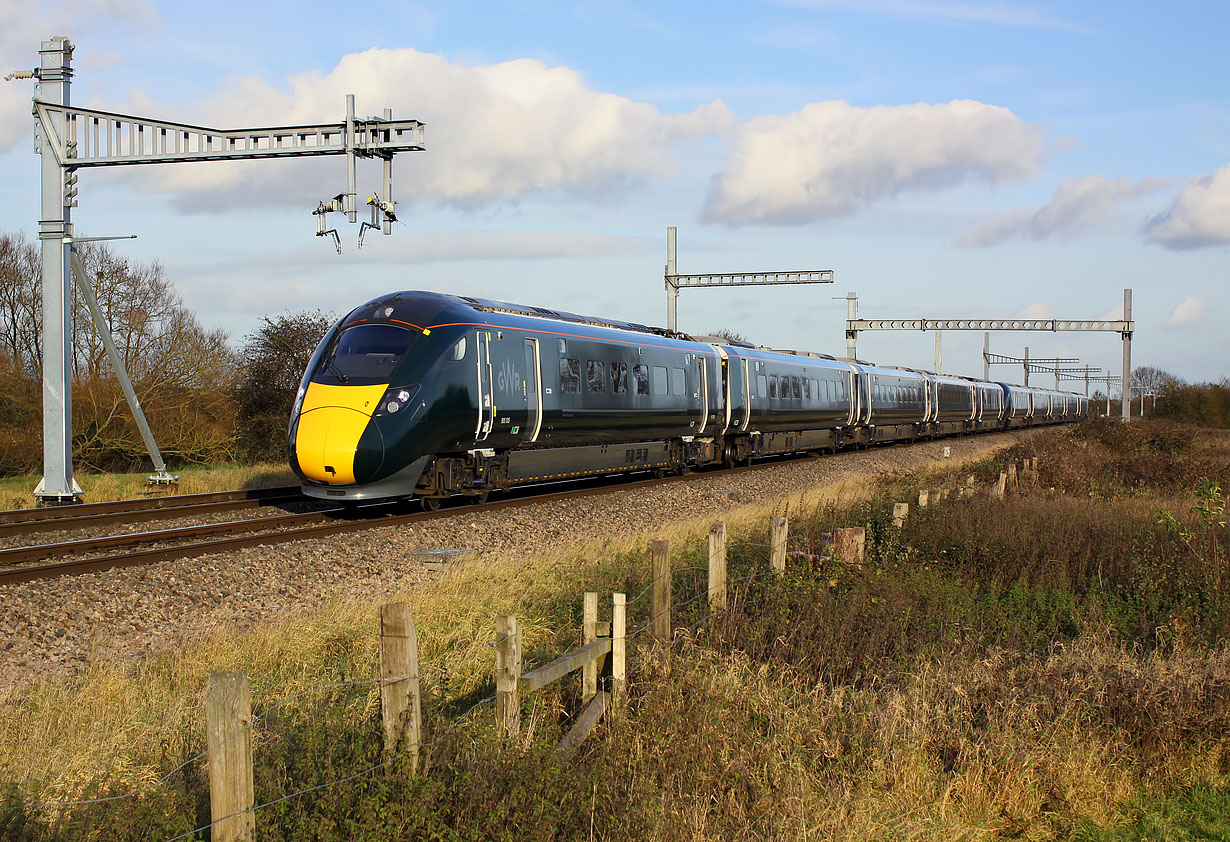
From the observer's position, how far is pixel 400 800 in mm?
4582

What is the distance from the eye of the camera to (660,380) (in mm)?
22047

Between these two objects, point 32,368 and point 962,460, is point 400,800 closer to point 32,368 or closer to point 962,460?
point 962,460

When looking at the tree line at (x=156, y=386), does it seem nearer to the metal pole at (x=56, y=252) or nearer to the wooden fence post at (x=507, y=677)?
the metal pole at (x=56, y=252)

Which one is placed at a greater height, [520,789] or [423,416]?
[423,416]

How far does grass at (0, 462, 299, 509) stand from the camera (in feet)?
67.1

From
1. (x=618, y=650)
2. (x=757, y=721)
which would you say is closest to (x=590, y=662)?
(x=618, y=650)

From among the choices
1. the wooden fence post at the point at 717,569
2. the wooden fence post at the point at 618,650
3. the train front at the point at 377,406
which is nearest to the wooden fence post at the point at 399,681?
the wooden fence post at the point at 618,650

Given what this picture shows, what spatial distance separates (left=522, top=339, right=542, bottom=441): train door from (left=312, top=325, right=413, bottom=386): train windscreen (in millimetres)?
2556

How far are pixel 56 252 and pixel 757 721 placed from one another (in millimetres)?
17750

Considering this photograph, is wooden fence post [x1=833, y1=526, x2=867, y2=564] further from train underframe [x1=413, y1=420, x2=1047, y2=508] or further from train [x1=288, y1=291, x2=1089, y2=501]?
train underframe [x1=413, y1=420, x2=1047, y2=508]

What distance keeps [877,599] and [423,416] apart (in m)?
7.57

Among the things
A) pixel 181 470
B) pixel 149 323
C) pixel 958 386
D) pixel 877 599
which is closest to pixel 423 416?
pixel 877 599

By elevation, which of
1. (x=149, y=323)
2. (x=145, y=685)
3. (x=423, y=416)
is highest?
(x=149, y=323)

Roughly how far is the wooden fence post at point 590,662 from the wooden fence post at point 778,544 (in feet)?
11.4
